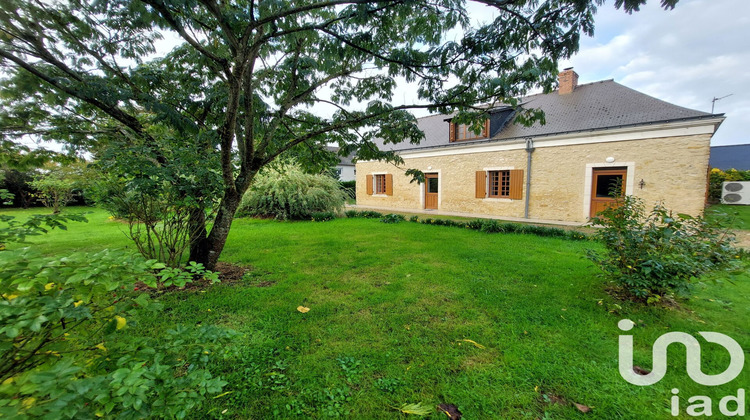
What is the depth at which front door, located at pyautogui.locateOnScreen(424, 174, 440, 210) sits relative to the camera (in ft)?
45.9

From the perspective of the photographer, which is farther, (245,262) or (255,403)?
(245,262)

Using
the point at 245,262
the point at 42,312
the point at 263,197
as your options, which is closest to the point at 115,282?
the point at 42,312

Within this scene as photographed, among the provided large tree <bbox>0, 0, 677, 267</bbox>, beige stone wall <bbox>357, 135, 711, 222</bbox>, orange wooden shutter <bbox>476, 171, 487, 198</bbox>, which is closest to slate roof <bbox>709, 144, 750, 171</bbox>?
beige stone wall <bbox>357, 135, 711, 222</bbox>

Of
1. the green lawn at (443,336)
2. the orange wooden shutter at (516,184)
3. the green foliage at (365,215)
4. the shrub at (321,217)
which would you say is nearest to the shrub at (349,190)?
the green foliage at (365,215)

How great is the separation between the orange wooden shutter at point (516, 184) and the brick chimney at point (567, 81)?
13.5 feet

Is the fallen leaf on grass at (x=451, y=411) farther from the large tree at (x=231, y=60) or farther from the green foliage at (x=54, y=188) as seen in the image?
the green foliage at (x=54, y=188)

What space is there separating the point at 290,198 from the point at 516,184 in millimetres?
8818

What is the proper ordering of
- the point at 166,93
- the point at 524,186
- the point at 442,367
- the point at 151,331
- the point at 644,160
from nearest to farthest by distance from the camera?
the point at 442,367
the point at 151,331
the point at 166,93
the point at 644,160
the point at 524,186

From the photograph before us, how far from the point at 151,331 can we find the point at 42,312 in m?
2.07

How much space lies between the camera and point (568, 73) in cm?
1113

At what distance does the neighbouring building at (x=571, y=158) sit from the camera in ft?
26.1

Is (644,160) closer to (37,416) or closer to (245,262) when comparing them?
(245,262)

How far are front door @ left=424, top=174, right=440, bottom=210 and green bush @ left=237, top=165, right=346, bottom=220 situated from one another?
210 inches

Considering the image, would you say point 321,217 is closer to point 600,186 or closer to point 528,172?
point 528,172
